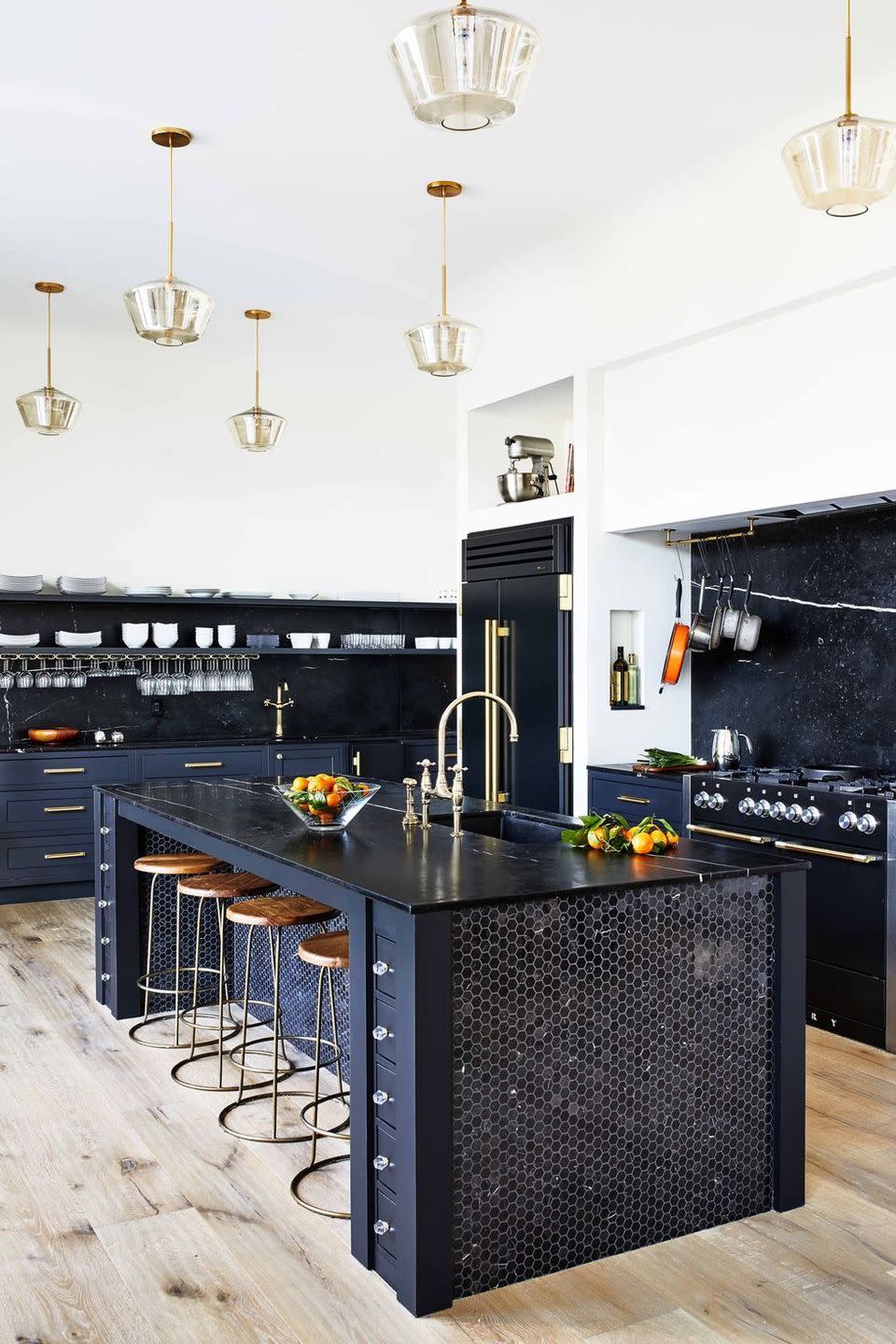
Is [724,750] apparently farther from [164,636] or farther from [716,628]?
[164,636]

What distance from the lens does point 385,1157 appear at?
279 centimetres

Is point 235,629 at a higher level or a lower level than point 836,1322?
higher

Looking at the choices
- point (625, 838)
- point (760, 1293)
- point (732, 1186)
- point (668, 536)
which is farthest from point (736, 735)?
point (760, 1293)

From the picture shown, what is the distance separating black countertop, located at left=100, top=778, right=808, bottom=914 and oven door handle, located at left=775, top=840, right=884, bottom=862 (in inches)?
47.0

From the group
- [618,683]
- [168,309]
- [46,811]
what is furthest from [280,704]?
[168,309]

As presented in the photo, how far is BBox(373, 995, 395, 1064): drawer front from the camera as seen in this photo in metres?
2.78

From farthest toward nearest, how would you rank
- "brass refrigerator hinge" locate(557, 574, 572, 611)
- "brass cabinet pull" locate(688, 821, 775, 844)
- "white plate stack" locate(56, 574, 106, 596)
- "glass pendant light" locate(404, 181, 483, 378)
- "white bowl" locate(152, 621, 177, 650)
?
"white bowl" locate(152, 621, 177, 650)
"white plate stack" locate(56, 574, 106, 596)
"brass refrigerator hinge" locate(557, 574, 572, 611)
"brass cabinet pull" locate(688, 821, 775, 844)
"glass pendant light" locate(404, 181, 483, 378)

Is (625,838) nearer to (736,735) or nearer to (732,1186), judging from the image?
(732,1186)

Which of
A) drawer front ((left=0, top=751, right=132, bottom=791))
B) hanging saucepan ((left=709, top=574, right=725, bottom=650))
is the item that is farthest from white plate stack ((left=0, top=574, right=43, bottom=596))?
hanging saucepan ((left=709, top=574, right=725, bottom=650))

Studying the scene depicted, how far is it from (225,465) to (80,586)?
140 cm

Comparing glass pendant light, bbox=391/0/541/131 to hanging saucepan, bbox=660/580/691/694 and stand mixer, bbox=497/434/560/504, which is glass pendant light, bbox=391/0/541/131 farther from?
stand mixer, bbox=497/434/560/504

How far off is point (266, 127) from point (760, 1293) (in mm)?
4312

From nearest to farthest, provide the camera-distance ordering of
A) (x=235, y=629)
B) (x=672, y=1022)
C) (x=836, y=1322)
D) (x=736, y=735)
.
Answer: (x=836, y=1322) → (x=672, y=1022) → (x=736, y=735) → (x=235, y=629)

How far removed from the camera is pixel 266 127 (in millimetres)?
4762
